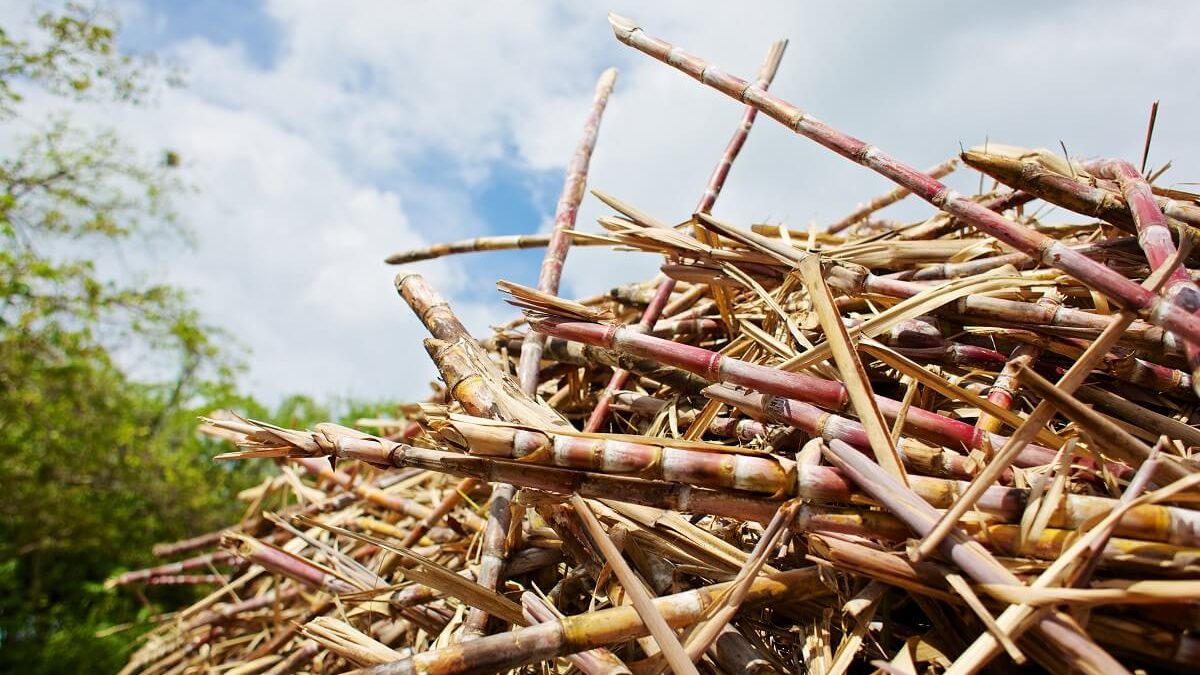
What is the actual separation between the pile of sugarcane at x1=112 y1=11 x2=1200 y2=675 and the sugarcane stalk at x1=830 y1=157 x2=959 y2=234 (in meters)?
0.71

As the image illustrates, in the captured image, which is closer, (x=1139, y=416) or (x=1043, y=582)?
(x=1043, y=582)

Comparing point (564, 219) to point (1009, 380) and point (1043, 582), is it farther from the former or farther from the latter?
point (1043, 582)

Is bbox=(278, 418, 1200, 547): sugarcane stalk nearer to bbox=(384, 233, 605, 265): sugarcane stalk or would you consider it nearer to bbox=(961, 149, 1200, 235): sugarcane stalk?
bbox=(961, 149, 1200, 235): sugarcane stalk

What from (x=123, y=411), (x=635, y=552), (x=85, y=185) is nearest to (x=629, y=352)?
(x=635, y=552)

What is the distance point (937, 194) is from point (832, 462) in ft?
1.90

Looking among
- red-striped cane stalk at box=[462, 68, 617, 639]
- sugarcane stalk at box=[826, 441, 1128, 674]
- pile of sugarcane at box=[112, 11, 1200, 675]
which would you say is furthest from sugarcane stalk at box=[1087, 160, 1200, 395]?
red-striped cane stalk at box=[462, 68, 617, 639]

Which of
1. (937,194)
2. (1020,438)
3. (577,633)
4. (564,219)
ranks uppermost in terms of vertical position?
(564,219)

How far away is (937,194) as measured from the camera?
1.30 m

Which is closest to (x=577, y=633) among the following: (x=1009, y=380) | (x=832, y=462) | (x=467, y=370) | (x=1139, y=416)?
(x=832, y=462)

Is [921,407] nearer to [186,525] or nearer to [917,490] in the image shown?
[917,490]

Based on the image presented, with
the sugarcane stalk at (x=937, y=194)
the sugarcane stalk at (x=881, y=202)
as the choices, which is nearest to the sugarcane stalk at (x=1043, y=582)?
the sugarcane stalk at (x=937, y=194)

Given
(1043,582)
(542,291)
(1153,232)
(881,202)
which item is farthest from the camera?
(881,202)

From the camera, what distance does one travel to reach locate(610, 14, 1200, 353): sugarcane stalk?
962 millimetres

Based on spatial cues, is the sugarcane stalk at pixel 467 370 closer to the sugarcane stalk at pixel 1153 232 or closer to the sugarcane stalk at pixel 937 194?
the sugarcane stalk at pixel 937 194
